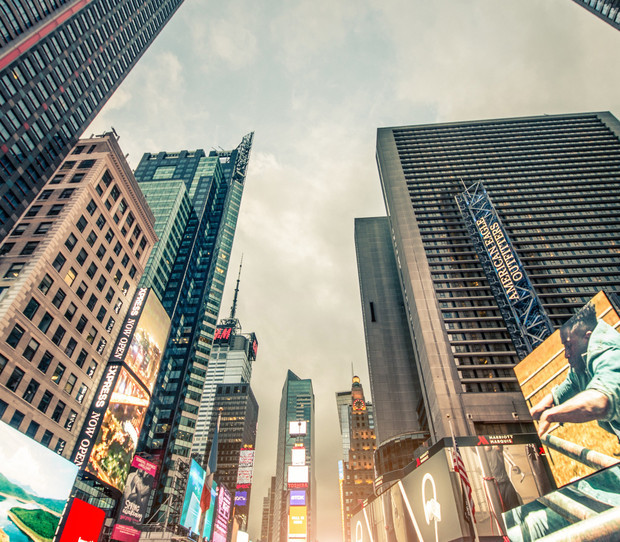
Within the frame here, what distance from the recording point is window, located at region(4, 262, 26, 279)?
45.2 metres

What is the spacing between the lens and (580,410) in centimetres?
3008

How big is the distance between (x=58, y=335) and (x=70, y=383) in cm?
664

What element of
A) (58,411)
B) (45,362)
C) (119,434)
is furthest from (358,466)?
(45,362)

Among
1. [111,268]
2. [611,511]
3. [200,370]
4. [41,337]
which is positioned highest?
[200,370]

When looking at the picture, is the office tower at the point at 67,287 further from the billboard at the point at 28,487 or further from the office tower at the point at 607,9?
the office tower at the point at 607,9

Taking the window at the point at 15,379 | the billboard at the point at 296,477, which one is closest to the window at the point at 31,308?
the window at the point at 15,379

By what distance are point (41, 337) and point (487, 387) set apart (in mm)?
75518

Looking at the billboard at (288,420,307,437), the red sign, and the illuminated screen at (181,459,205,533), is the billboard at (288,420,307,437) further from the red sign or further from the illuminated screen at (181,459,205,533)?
the red sign

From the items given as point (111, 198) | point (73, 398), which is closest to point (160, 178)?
point (111, 198)

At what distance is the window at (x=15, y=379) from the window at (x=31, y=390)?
146 cm

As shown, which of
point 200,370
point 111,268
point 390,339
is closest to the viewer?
point 111,268

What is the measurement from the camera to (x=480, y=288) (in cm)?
9231

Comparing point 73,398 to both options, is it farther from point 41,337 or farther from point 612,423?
point 612,423

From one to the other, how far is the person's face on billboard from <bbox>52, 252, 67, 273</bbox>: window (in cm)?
5692
